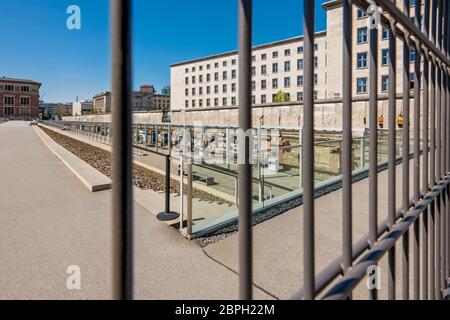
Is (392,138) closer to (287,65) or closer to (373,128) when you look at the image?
(373,128)

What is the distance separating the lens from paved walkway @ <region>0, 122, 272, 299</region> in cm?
261

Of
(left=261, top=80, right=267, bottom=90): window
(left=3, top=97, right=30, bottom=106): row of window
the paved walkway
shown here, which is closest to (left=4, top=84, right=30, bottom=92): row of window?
(left=3, top=97, right=30, bottom=106): row of window

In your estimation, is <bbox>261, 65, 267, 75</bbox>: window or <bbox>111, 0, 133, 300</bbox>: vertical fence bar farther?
<bbox>261, 65, 267, 75</bbox>: window

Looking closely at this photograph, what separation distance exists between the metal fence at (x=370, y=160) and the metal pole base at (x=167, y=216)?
3147 mm

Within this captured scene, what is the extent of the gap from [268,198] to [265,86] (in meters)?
64.6

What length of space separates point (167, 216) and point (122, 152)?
13.1 feet

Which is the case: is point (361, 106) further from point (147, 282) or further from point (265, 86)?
point (265, 86)

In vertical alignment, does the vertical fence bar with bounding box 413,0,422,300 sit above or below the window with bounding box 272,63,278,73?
below

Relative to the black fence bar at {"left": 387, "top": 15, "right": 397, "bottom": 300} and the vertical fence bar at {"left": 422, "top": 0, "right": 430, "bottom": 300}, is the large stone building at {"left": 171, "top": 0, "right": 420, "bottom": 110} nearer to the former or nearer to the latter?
the vertical fence bar at {"left": 422, "top": 0, "right": 430, "bottom": 300}

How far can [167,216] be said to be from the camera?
173 inches

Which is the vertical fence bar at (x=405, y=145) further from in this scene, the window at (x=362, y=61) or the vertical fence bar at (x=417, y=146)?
the window at (x=362, y=61)

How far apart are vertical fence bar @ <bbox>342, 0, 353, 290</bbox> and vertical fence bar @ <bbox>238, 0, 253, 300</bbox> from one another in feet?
1.64

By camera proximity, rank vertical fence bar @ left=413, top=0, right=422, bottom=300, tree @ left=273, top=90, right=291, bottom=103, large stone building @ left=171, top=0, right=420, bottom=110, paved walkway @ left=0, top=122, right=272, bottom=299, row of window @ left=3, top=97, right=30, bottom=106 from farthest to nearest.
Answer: row of window @ left=3, top=97, right=30, bottom=106 → tree @ left=273, top=90, right=291, bottom=103 → large stone building @ left=171, top=0, right=420, bottom=110 → paved walkway @ left=0, top=122, right=272, bottom=299 → vertical fence bar @ left=413, top=0, right=422, bottom=300

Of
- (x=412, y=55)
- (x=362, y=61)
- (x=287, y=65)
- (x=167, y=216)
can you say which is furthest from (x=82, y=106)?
(x=412, y=55)
